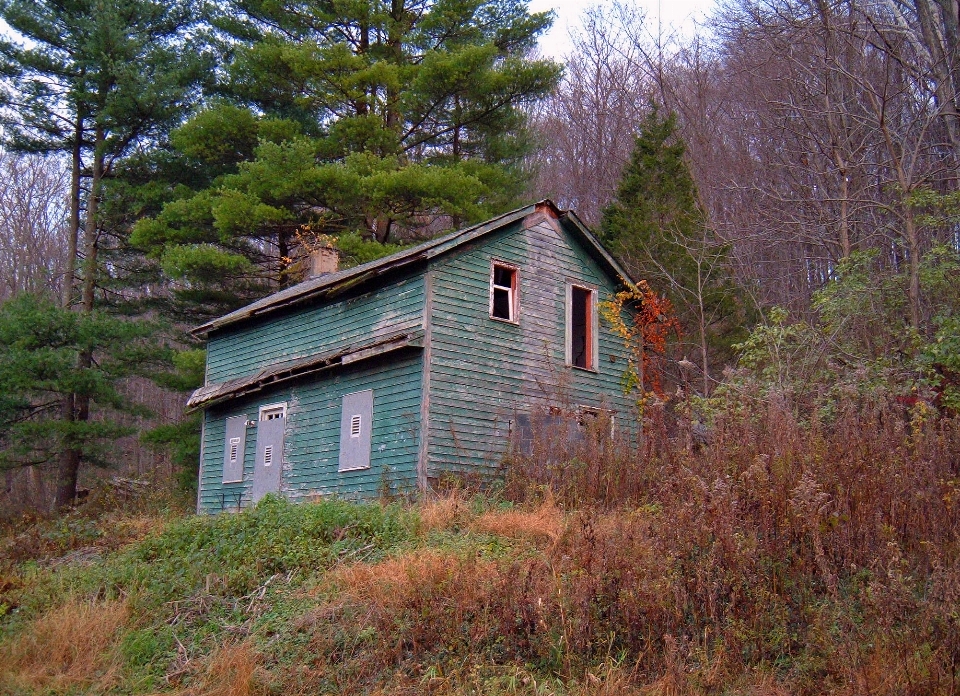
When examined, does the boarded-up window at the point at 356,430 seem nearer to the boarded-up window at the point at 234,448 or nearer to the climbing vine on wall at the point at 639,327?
the boarded-up window at the point at 234,448

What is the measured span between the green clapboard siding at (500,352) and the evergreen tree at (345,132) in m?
5.70

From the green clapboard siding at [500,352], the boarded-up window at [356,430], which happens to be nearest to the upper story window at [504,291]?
the green clapboard siding at [500,352]

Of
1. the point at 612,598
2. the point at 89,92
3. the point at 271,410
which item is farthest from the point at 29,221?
the point at 612,598

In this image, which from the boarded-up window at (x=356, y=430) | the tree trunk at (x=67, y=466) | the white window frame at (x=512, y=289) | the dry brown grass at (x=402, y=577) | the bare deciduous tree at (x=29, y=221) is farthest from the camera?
the bare deciduous tree at (x=29, y=221)

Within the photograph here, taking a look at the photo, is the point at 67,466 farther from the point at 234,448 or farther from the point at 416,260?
the point at 416,260

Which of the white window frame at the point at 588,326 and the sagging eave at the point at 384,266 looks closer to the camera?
the sagging eave at the point at 384,266

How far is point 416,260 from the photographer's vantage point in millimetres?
16297

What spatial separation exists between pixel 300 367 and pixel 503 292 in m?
3.92

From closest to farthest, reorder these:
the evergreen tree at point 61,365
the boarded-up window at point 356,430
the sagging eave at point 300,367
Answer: the sagging eave at point 300,367 < the boarded-up window at point 356,430 < the evergreen tree at point 61,365

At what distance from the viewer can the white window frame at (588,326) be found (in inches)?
729

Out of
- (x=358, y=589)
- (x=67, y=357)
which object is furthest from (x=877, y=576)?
(x=67, y=357)

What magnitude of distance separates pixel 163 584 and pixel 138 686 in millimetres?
2220

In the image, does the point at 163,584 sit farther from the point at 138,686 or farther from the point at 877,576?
the point at 877,576

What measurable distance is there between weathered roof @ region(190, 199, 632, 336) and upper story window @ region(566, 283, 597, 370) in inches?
31.9
